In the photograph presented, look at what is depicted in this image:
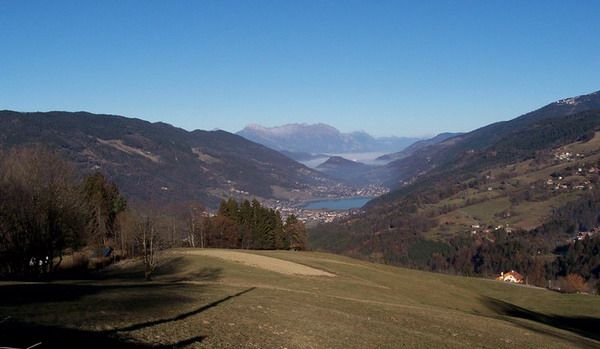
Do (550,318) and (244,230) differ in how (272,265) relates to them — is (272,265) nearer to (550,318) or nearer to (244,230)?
(550,318)

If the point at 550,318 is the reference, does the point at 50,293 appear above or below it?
above

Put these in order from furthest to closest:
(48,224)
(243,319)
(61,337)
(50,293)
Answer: (48,224) → (50,293) → (243,319) → (61,337)

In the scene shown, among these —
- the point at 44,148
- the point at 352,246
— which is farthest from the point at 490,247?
the point at 44,148

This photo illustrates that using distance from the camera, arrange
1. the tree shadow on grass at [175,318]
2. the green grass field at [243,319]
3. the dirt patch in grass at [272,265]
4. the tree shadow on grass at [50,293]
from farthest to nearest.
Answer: the dirt patch in grass at [272,265] < the tree shadow on grass at [50,293] < the tree shadow on grass at [175,318] < the green grass field at [243,319]

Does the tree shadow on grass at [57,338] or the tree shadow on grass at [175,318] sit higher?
the tree shadow on grass at [57,338]

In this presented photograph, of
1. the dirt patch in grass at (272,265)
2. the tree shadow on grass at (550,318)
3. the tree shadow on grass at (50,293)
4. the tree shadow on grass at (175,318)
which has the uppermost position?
the tree shadow on grass at (50,293)

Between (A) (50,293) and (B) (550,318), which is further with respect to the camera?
(B) (550,318)

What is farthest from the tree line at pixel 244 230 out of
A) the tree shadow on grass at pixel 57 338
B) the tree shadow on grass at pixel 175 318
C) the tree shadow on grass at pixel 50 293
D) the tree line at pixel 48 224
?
the tree shadow on grass at pixel 57 338

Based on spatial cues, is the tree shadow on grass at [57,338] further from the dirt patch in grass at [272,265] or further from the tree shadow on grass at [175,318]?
the dirt patch in grass at [272,265]

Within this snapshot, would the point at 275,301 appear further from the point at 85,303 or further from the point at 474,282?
the point at 474,282

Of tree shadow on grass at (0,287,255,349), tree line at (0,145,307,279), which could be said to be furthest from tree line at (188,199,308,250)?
tree shadow on grass at (0,287,255,349)

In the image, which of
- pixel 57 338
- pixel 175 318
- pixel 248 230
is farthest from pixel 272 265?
pixel 248 230
